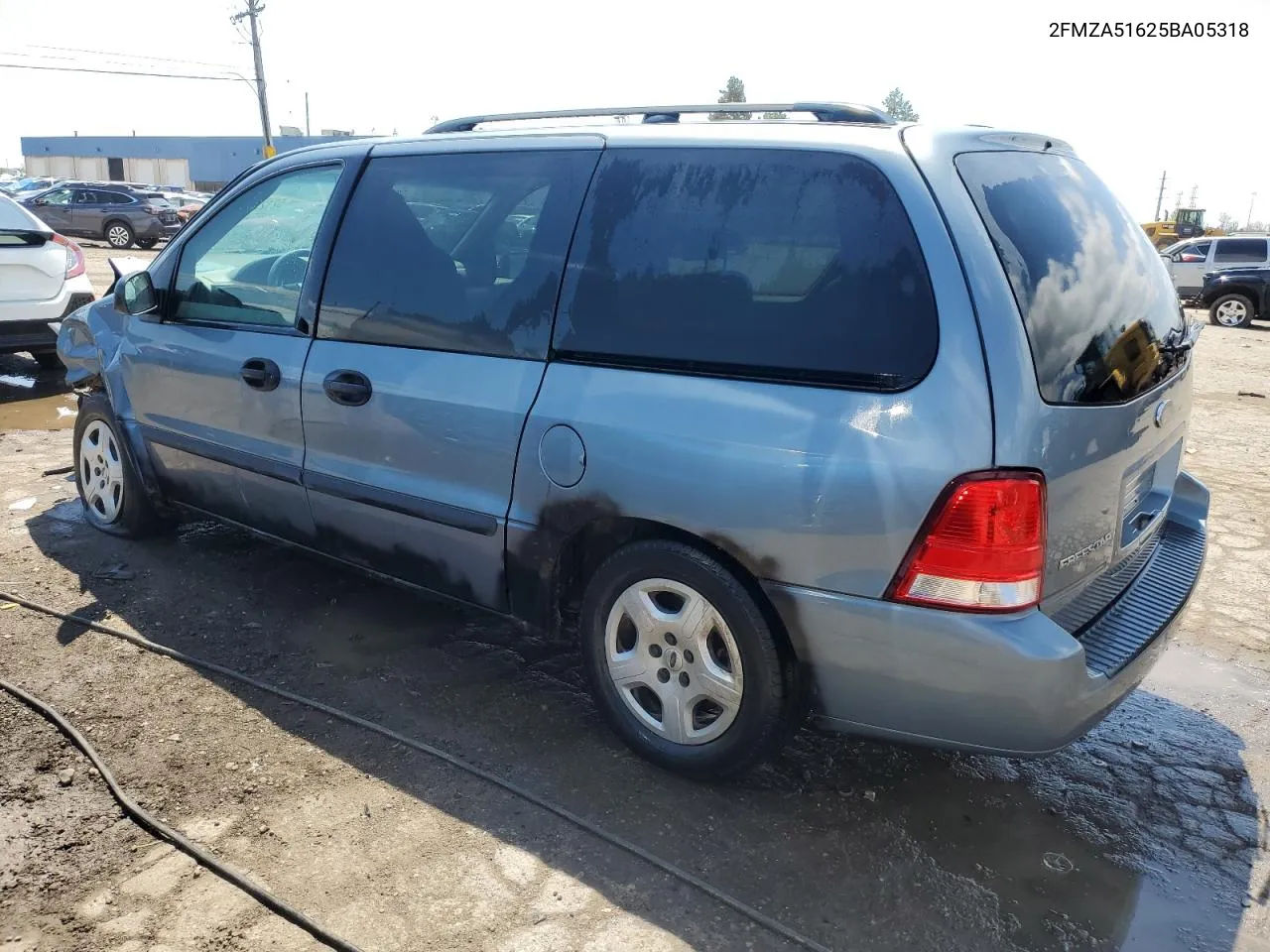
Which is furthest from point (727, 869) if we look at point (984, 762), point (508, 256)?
point (508, 256)

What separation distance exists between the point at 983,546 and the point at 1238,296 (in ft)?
64.6

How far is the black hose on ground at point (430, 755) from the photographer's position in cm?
237

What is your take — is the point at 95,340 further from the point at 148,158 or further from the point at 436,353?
the point at 148,158

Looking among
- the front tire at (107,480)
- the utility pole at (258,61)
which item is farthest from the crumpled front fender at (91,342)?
the utility pole at (258,61)

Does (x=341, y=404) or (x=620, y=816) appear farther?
(x=341, y=404)

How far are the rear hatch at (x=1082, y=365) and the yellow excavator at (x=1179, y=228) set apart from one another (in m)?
37.9

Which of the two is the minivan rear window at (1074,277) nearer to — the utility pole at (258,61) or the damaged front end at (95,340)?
the damaged front end at (95,340)

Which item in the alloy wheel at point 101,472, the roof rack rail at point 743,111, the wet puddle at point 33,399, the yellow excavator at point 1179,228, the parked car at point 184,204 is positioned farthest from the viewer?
the yellow excavator at point 1179,228

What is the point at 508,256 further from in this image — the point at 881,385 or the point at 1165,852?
the point at 1165,852

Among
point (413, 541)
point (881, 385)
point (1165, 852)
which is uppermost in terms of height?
point (881, 385)

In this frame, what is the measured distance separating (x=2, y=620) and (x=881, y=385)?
354cm

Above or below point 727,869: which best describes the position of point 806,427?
above

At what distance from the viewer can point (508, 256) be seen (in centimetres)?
311

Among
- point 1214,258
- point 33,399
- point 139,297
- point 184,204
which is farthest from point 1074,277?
point 184,204
